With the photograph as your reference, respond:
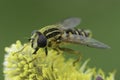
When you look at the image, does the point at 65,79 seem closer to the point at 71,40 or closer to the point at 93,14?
the point at 71,40

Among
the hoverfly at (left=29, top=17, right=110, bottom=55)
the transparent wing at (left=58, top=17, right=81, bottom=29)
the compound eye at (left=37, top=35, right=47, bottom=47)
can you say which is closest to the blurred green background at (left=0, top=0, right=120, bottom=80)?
the transparent wing at (left=58, top=17, right=81, bottom=29)

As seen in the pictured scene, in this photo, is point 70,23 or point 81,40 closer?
point 81,40

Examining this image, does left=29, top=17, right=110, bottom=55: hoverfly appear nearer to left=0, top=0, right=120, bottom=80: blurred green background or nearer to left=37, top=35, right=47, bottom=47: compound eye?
left=37, top=35, right=47, bottom=47: compound eye

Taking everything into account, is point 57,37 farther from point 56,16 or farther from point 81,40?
point 56,16

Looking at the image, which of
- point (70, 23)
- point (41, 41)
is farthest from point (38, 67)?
point (70, 23)

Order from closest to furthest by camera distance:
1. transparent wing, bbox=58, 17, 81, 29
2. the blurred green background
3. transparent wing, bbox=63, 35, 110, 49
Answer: transparent wing, bbox=63, 35, 110, 49 → transparent wing, bbox=58, 17, 81, 29 → the blurred green background

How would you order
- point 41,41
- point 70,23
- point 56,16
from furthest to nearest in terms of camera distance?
point 56,16
point 70,23
point 41,41
